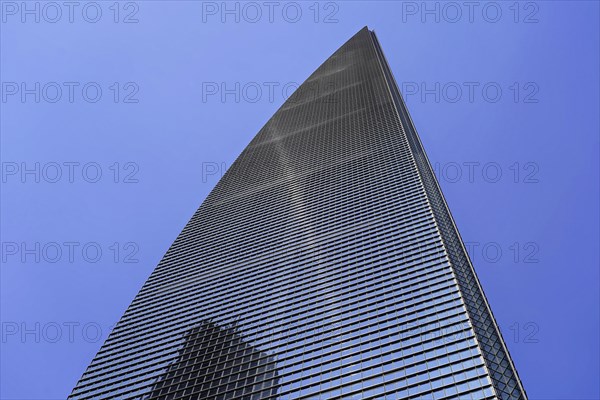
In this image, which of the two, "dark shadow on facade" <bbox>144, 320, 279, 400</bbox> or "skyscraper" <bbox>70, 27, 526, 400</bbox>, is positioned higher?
"skyscraper" <bbox>70, 27, 526, 400</bbox>

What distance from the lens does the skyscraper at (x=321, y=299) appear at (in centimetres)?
5891

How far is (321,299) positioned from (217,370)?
1579 centimetres

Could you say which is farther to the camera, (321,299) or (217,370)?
(321,299)

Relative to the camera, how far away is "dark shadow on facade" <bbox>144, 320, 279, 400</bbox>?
222ft

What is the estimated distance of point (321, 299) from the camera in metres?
76.6

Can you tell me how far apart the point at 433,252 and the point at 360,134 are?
66.3m

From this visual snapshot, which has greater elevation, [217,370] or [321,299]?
[321,299]

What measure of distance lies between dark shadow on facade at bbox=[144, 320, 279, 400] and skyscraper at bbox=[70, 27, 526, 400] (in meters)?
0.20

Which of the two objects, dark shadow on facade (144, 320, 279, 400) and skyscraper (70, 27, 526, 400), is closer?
skyscraper (70, 27, 526, 400)

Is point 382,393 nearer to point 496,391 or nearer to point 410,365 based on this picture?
point 410,365

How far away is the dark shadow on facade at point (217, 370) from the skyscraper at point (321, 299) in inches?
7.8

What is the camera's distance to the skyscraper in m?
58.9

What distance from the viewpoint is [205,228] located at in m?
120

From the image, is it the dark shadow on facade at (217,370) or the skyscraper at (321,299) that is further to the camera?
the dark shadow on facade at (217,370)
